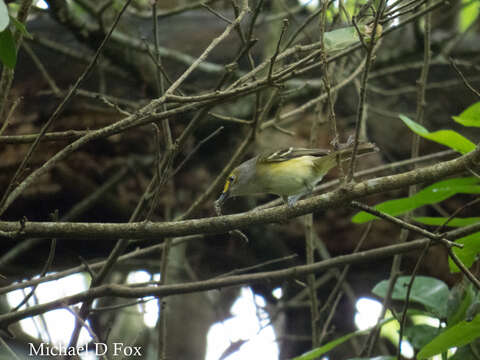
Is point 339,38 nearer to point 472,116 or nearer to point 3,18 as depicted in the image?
point 472,116

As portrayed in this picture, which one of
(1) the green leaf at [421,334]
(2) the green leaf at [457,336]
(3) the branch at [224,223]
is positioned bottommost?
(2) the green leaf at [457,336]

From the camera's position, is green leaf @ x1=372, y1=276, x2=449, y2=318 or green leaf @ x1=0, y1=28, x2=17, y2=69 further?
green leaf @ x1=372, y1=276, x2=449, y2=318

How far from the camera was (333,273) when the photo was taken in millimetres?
5645

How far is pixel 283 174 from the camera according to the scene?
14.0ft

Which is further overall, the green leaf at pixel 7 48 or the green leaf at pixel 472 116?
the green leaf at pixel 472 116

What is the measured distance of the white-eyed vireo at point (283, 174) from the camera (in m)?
4.20

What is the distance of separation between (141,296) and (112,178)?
2642 mm

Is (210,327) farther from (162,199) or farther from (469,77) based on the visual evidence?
(469,77)

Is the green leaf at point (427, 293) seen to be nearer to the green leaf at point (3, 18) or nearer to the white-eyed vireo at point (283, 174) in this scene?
the white-eyed vireo at point (283, 174)

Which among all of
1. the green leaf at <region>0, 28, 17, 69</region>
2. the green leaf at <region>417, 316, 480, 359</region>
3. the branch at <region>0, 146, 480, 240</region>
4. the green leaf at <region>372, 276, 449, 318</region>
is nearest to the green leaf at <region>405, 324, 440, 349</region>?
the green leaf at <region>372, 276, 449, 318</region>

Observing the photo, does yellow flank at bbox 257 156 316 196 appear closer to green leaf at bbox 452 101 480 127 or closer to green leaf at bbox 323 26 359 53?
green leaf at bbox 452 101 480 127

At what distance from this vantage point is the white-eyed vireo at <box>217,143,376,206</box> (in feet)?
13.8

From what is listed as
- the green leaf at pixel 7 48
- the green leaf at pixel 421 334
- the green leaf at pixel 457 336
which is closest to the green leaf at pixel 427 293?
the green leaf at pixel 421 334

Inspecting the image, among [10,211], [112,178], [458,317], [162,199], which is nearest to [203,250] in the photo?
[162,199]
